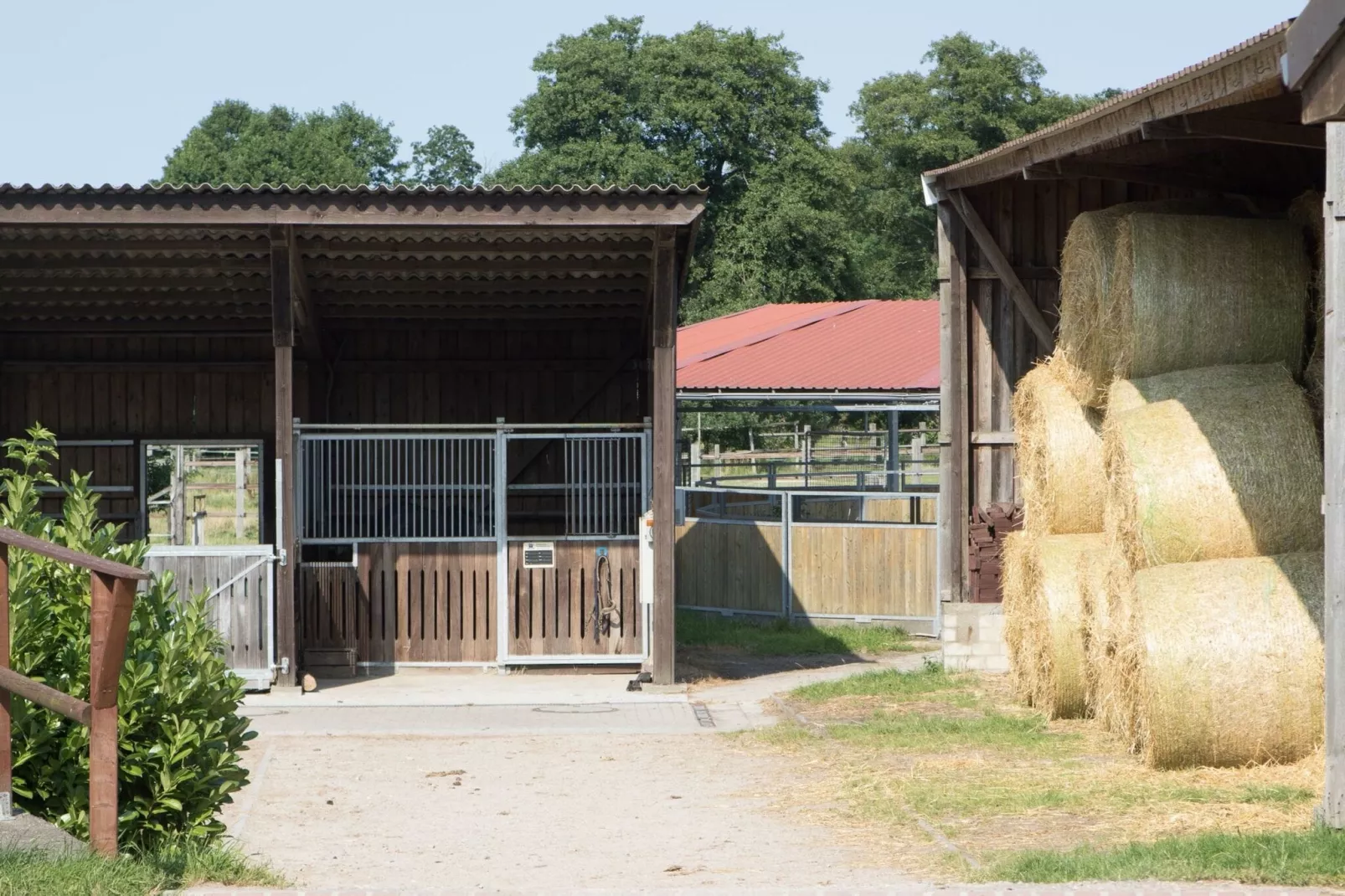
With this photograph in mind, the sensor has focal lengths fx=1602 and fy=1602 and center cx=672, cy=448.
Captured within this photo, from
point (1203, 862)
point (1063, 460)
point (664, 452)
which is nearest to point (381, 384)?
point (664, 452)

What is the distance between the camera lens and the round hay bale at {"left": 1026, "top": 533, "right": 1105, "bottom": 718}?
9.59 metres

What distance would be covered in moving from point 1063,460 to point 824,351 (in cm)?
1184

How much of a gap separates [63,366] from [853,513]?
8.32 m

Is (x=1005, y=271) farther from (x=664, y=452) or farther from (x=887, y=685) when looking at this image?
(x=887, y=685)

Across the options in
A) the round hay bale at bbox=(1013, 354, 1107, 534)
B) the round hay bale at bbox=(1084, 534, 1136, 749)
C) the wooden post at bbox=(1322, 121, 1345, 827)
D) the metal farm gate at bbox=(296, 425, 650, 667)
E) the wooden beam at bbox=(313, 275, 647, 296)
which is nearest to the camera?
the wooden post at bbox=(1322, 121, 1345, 827)

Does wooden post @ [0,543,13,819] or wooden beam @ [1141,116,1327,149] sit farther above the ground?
wooden beam @ [1141,116,1327,149]

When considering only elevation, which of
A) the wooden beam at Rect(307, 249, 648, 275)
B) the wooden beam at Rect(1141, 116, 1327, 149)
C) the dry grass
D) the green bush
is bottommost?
the dry grass

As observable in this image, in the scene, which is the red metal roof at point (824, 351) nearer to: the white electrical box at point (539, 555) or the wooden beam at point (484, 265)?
the wooden beam at point (484, 265)

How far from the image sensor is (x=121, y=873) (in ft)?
17.0

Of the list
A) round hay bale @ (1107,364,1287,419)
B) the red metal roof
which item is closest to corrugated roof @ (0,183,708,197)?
round hay bale @ (1107,364,1287,419)

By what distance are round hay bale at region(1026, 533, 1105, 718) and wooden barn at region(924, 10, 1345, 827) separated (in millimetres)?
2058

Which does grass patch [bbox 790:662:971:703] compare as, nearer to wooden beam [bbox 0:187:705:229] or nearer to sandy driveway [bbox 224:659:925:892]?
sandy driveway [bbox 224:659:925:892]

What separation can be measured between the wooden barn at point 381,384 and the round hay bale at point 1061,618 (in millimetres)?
3164

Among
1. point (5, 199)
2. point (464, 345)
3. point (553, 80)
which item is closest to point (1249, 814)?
point (5, 199)
